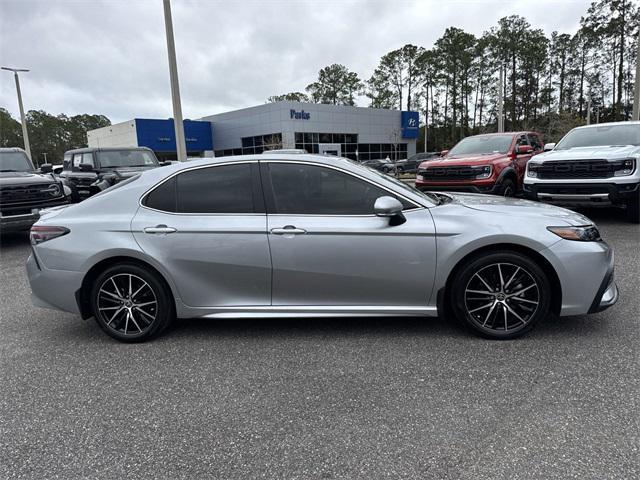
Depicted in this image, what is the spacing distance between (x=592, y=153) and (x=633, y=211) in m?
1.25

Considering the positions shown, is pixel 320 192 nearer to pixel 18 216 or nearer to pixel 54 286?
pixel 54 286

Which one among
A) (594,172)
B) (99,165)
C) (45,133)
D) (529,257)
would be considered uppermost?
(45,133)

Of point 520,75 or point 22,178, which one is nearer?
point 22,178

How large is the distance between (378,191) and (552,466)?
214 centimetres

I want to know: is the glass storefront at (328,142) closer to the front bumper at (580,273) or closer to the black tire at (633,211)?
the black tire at (633,211)

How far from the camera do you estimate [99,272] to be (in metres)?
3.67

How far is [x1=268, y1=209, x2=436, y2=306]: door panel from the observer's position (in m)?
3.37

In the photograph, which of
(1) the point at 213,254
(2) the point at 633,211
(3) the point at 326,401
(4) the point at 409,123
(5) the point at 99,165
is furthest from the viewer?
(4) the point at 409,123

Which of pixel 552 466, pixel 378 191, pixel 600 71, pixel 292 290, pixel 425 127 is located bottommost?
pixel 552 466

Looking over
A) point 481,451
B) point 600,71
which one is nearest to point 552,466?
point 481,451

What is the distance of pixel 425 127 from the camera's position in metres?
64.1

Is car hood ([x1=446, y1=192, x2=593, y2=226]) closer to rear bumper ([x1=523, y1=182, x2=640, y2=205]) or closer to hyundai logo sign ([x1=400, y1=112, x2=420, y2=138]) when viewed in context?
rear bumper ([x1=523, y1=182, x2=640, y2=205])

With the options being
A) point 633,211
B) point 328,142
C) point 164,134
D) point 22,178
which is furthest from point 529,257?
point 164,134

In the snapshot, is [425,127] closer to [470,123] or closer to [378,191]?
[470,123]
